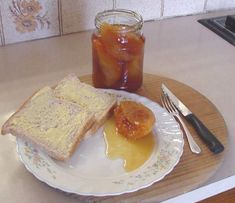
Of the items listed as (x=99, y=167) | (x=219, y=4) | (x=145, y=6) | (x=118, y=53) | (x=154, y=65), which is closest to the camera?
(x=99, y=167)

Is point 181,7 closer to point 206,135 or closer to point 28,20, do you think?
point 28,20

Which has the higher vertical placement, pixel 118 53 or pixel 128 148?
pixel 118 53

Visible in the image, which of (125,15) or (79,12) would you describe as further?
(79,12)

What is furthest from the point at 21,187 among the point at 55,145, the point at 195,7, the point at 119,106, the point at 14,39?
the point at 195,7

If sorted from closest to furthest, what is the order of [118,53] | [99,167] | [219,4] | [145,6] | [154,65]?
[99,167]
[118,53]
[154,65]
[145,6]
[219,4]

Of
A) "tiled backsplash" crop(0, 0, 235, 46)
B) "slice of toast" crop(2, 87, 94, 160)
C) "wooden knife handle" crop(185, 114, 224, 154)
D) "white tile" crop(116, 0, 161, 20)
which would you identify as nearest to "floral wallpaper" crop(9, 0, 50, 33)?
"tiled backsplash" crop(0, 0, 235, 46)

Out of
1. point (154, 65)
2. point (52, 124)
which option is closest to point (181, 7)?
point (154, 65)

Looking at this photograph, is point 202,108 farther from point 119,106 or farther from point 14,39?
point 14,39
